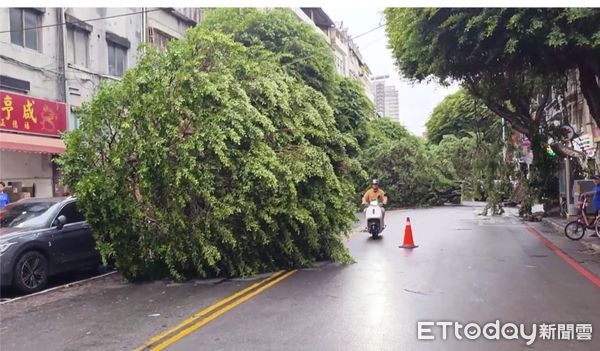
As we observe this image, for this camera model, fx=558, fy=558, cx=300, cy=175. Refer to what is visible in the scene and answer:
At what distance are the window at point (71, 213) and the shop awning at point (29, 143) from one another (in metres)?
5.32

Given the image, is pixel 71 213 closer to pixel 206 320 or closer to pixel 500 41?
pixel 206 320

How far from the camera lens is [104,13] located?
20750 millimetres

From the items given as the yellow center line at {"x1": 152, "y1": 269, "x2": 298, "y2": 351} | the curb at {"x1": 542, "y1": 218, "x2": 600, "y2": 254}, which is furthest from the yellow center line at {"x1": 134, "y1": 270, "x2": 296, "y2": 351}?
the curb at {"x1": 542, "y1": 218, "x2": 600, "y2": 254}

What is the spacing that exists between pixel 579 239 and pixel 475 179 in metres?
11.8

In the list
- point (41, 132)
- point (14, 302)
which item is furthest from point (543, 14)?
point (41, 132)

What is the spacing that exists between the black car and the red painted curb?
846cm

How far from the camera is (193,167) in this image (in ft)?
27.7

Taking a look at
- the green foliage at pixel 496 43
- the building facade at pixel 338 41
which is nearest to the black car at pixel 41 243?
the green foliage at pixel 496 43

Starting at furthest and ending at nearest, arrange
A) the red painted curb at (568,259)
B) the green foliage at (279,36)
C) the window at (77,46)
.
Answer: the green foliage at (279,36)
the window at (77,46)
the red painted curb at (568,259)

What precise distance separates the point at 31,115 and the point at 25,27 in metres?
2.93

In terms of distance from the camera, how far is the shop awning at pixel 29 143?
1446 cm

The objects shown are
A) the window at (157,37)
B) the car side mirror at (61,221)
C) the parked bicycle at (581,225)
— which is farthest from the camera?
the window at (157,37)

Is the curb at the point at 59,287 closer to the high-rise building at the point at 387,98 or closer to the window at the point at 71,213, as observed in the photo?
the window at the point at 71,213

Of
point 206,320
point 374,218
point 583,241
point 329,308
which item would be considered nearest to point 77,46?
point 374,218
